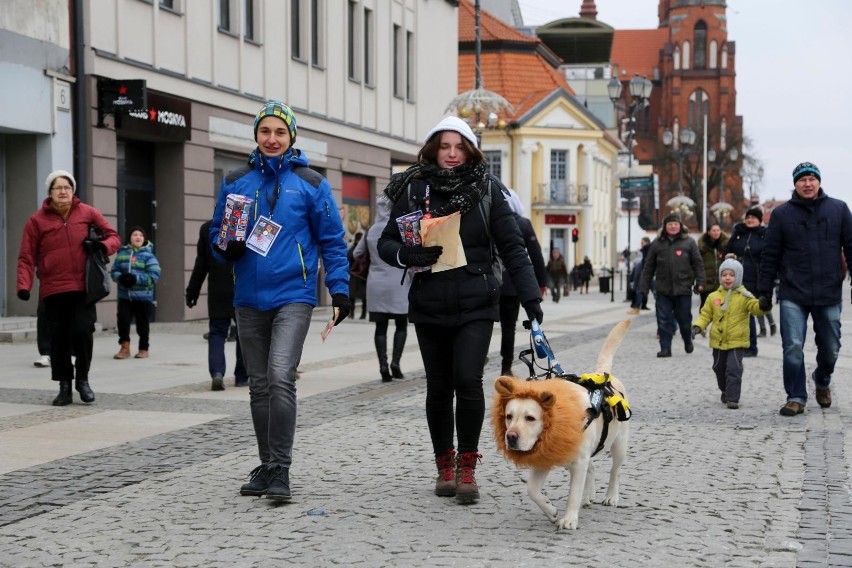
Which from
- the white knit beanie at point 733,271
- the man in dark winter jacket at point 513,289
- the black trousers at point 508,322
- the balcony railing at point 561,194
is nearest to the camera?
the white knit beanie at point 733,271

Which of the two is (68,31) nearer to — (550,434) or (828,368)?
(828,368)

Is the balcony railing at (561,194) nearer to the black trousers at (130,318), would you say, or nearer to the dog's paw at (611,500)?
the black trousers at (130,318)

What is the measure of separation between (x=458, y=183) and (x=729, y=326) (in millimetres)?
5170

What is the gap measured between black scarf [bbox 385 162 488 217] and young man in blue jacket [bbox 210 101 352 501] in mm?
550

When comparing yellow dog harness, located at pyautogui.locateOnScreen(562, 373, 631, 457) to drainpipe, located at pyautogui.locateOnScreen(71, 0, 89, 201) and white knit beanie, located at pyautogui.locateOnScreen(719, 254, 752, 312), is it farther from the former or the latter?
drainpipe, located at pyautogui.locateOnScreen(71, 0, 89, 201)

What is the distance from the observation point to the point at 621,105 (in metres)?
119

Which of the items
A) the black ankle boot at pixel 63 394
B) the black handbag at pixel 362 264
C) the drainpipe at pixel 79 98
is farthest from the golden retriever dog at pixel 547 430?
the drainpipe at pixel 79 98

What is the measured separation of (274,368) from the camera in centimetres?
666

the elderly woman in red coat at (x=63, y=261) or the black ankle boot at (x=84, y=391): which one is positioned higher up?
the elderly woman in red coat at (x=63, y=261)

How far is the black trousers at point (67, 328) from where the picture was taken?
10.5 m

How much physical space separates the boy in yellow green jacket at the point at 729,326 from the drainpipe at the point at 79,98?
11.1 meters

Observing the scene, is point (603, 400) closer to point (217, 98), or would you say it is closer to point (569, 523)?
point (569, 523)

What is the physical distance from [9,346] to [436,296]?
11748 mm

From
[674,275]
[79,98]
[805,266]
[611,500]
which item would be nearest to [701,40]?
[79,98]
